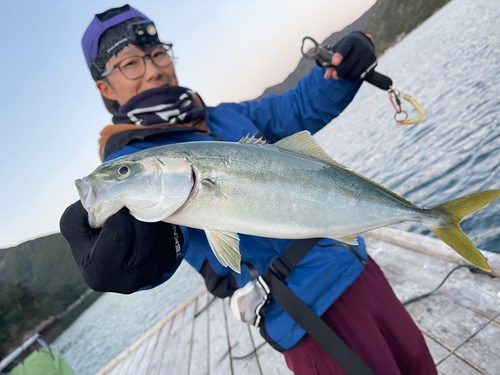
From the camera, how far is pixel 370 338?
2146 millimetres

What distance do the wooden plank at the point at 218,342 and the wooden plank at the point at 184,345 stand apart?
1.66ft

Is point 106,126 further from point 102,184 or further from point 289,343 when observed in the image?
point 289,343

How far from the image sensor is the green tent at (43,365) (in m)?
5.65

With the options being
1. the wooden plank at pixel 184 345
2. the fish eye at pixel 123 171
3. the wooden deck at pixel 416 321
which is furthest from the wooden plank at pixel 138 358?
the fish eye at pixel 123 171

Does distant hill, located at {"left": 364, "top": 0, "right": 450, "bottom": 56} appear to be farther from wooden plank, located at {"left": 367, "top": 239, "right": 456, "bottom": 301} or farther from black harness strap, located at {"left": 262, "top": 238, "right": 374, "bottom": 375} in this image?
black harness strap, located at {"left": 262, "top": 238, "right": 374, "bottom": 375}

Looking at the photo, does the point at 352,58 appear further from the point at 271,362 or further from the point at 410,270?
the point at 271,362

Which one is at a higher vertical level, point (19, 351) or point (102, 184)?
point (102, 184)

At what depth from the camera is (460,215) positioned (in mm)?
1821

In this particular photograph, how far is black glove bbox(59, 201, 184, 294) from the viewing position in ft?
5.32

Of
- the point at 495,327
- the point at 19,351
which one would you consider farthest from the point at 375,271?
the point at 19,351

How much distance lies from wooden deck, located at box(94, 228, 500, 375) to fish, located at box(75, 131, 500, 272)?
1.82 m

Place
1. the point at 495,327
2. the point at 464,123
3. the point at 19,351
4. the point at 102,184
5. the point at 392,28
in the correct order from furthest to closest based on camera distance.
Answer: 1. the point at 392,28
2. the point at 464,123
3. the point at 19,351
4. the point at 495,327
5. the point at 102,184

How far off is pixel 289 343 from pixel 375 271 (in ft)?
3.39

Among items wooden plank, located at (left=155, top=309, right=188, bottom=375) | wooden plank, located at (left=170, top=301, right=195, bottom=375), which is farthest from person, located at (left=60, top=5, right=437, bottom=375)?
wooden plank, located at (left=155, top=309, right=188, bottom=375)
